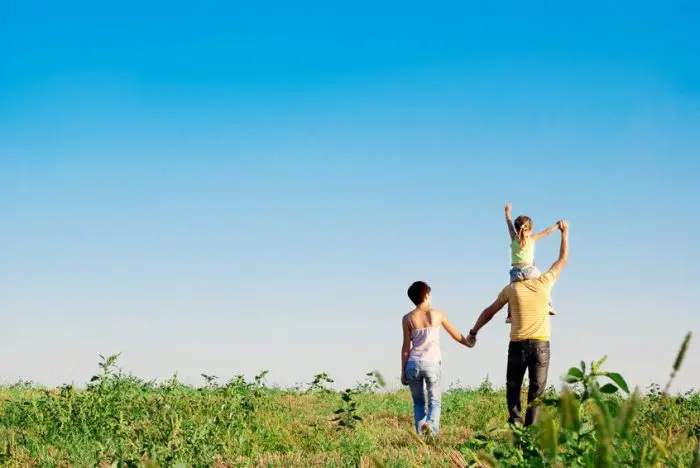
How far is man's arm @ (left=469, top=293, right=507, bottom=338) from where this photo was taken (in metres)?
8.98

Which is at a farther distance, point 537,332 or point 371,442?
point 537,332

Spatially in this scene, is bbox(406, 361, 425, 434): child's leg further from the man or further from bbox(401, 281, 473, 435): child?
the man

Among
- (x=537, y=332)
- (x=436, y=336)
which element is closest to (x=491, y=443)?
(x=537, y=332)

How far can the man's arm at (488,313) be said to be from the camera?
353 inches

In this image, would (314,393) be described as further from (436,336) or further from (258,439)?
(258,439)

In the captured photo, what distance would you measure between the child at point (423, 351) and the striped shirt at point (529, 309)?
1202 millimetres

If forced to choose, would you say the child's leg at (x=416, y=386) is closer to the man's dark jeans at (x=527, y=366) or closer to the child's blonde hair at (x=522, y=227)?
the man's dark jeans at (x=527, y=366)

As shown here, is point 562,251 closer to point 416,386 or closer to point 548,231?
point 548,231

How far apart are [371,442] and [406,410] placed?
15.6ft

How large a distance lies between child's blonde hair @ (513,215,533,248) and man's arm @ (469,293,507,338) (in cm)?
73

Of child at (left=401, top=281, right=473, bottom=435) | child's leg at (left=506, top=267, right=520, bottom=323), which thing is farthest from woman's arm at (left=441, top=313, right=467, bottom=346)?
Answer: child's leg at (left=506, top=267, right=520, bottom=323)

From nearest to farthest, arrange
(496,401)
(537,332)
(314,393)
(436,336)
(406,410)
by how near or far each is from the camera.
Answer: (537,332)
(436,336)
(406,410)
(496,401)
(314,393)

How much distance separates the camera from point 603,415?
→ 1144mm

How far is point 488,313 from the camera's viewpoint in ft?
30.3
